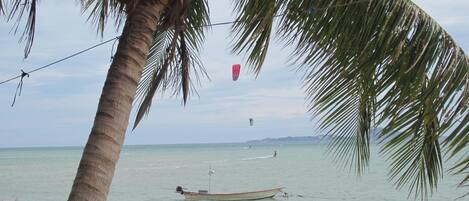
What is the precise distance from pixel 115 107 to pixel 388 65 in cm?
182

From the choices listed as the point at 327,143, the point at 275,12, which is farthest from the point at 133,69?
the point at 327,143

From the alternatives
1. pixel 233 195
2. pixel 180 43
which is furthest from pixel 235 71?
pixel 233 195

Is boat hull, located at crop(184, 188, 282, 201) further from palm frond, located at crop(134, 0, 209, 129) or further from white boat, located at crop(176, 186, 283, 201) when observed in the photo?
palm frond, located at crop(134, 0, 209, 129)

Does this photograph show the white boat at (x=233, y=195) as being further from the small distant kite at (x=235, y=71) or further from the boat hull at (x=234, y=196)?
the small distant kite at (x=235, y=71)

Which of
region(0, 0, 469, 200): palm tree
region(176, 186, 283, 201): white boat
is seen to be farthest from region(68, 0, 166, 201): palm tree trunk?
region(176, 186, 283, 201): white boat

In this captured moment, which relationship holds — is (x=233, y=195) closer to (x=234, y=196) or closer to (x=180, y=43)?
(x=234, y=196)

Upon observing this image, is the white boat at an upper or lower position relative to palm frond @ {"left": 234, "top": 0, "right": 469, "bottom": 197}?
lower

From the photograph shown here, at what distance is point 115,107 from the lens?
3953mm

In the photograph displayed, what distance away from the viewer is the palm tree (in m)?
3.92

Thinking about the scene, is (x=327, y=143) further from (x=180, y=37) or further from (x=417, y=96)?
(x=180, y=37)

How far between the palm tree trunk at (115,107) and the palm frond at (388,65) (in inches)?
36.1

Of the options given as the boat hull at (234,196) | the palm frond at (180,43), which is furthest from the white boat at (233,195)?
the palm frond at (180,43)

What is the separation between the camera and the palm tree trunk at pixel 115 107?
12.3 ft

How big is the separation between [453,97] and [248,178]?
140 ft
